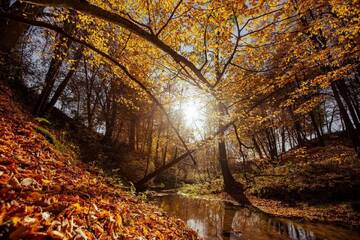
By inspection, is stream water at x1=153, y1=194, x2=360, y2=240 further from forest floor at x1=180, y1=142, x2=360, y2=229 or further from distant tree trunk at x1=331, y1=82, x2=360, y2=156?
distant tree trunk at x1=331, y1=82, x2=360, y2=156

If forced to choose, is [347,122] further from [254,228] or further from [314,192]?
[254,228]

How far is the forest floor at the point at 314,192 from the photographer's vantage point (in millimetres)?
8586

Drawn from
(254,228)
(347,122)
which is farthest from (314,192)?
(254,228)

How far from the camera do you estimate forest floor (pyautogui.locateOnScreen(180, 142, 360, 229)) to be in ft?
28.2

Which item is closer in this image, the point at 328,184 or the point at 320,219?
the point at 320,219

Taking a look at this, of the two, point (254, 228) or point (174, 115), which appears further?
point (174, 115)

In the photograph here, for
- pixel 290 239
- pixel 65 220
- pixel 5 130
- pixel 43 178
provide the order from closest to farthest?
pixel 65 220
pixel 43 178
pixel 5 130
pixel 290 239

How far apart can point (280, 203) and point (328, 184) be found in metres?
2.60

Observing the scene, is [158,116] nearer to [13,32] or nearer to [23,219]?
[13,32]

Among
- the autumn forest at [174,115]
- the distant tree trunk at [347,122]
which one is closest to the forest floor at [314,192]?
the autumn forest at [174,115]

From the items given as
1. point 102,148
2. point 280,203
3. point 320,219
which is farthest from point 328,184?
point 102,148

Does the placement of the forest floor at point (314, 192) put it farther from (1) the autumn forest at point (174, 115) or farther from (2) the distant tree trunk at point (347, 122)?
(2) the distant tree trunk at point (347, 122)

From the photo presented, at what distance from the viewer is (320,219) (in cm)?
815

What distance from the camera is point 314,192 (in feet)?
35.1
